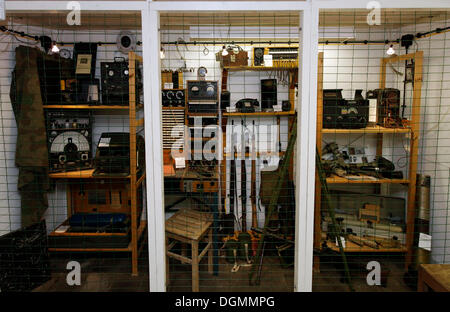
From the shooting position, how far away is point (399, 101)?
3.39m

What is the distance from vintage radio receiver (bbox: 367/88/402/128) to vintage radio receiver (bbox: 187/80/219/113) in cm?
161

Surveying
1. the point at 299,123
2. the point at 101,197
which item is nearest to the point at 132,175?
the point at 101,197

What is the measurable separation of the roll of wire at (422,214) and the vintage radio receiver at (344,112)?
0.76 metres

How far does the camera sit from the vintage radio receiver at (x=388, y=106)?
133 inches

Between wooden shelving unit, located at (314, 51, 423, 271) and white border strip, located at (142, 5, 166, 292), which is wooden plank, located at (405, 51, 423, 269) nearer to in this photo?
wooden shelving unit, located at (314, 51, 423, 271)

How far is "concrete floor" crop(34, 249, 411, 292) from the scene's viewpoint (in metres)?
3.01

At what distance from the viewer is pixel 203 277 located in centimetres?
331

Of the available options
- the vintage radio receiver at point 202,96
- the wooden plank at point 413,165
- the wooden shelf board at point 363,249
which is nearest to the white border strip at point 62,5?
the vintage radio receiver at point 202,96

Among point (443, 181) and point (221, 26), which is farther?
point (221, 26)

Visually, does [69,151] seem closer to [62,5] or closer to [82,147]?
[82,147]

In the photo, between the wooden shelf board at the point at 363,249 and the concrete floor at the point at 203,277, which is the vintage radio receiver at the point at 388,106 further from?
the concrete floor at the point at 203,277

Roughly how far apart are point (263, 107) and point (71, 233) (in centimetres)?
240

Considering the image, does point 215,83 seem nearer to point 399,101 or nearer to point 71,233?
point 399,101

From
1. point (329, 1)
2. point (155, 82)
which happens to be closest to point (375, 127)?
point (329, 1)
